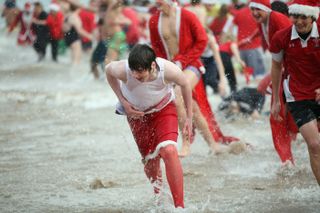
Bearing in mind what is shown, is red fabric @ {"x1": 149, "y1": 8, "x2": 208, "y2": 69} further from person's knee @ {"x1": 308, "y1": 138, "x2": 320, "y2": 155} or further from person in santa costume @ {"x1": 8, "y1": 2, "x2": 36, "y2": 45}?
person in santa costume @ {"x1": 8, "y1": 2, "x2": 36, "y2": 45}

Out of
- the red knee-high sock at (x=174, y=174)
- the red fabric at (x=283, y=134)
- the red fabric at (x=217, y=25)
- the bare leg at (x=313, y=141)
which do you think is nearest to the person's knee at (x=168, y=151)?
the red knee-high sock at (x=174, y=174)

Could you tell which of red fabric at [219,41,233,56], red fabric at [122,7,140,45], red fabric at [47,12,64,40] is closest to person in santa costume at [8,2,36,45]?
red fabric at [47,12,64,40]

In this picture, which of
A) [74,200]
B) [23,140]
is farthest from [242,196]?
[23,140]

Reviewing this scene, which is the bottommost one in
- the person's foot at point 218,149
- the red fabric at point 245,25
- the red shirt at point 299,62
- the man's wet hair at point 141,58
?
the red fabric at point 245,25

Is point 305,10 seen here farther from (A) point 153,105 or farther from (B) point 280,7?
(B) point 280,7

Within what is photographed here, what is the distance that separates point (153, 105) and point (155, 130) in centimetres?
21

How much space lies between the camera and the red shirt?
6648 millimetres

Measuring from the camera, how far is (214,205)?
265 inches

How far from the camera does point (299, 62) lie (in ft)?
22.2

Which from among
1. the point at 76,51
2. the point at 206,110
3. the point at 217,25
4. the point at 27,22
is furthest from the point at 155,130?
the point at 27,22

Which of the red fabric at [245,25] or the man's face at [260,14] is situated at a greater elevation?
the man's face at [260,14]

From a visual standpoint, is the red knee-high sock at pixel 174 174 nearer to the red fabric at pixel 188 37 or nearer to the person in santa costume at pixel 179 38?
the person in santa costume at pixel 179 38

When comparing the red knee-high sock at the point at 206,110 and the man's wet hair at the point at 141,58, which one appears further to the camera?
the red knee-high sock at the point at 206,110

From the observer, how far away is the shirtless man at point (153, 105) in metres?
6.12
